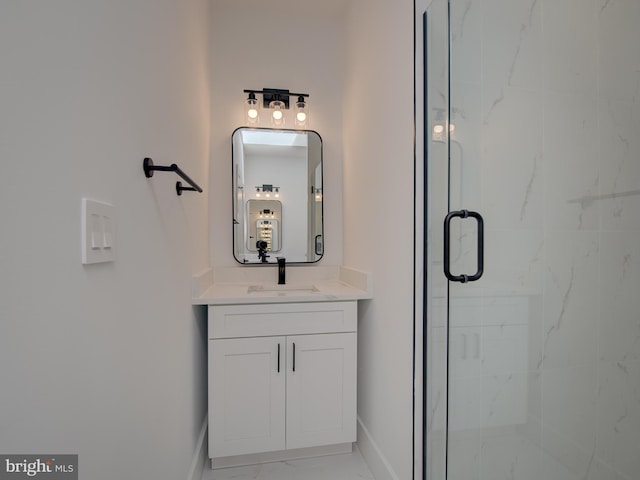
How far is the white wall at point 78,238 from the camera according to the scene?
442 mm

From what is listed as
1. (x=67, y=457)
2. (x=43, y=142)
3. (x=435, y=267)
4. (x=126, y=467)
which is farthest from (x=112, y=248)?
(x=435, y=267)

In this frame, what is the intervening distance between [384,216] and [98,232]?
1.23 metres

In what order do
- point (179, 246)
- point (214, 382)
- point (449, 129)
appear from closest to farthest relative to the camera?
1. point (449, 129)
2. point (179, 246)
3. point (214, 382)

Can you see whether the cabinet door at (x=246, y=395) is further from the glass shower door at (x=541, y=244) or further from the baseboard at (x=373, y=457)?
the glass shower door at (x=541, y=244)

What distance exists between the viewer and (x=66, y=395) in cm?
54

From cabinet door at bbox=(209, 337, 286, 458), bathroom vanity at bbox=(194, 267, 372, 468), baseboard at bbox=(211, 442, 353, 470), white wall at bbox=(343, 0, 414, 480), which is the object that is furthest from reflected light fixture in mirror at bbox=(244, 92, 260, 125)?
baseboard at bbox=(211, 442, 353, 470)

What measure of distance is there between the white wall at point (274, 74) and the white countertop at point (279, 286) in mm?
106

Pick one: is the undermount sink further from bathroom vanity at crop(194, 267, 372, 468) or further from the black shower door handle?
the black shower door handle

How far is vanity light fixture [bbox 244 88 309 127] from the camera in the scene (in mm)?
2180

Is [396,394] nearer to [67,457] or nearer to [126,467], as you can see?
[126,467]

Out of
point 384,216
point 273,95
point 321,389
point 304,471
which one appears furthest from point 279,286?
point 273,95

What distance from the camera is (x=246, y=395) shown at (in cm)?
162

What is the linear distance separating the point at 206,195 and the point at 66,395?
1653 mm

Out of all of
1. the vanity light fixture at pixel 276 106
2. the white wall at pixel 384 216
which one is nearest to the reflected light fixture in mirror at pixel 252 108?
the vanity light fixture at pixel 276 106
